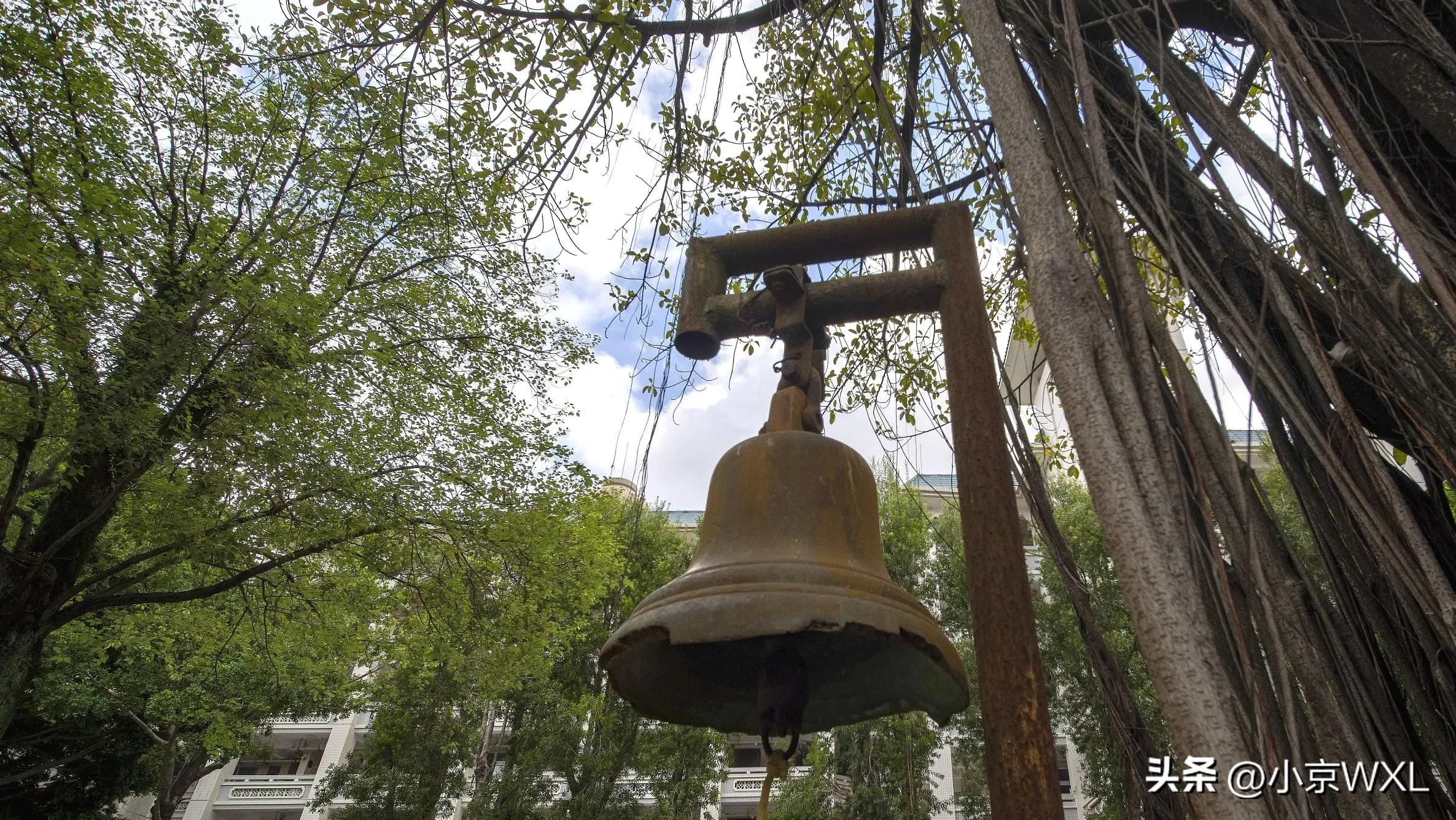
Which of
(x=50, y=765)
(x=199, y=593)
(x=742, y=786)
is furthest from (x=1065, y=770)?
(x=50, y=765)

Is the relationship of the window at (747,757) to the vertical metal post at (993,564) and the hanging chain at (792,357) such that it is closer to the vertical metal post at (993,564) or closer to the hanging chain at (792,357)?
the hanging chain at (792,357)

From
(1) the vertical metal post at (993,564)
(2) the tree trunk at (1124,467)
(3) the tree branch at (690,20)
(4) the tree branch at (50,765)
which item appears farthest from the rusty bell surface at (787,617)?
(4) the tree branch at (50,765)

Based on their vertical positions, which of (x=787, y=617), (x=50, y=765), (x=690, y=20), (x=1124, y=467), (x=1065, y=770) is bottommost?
(x=787, y=617)

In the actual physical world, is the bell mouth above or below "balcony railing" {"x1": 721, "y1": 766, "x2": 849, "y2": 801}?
below

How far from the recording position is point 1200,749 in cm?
106

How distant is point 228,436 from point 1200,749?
803 cm

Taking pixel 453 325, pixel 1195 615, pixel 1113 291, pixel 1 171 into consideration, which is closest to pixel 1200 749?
pixel 1195 615

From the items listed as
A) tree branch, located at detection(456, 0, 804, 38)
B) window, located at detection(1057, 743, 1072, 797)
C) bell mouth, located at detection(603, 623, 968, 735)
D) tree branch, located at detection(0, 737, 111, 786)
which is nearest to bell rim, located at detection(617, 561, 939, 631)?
bell mouth, located at detection(603, 623, 968, 735)

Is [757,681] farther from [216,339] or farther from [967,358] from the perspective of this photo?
[216,339]

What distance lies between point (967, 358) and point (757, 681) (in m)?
0.92

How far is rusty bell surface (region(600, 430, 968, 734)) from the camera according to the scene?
1.29m

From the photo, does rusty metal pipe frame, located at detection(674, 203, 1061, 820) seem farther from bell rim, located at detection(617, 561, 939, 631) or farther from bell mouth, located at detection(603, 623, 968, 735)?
bell mouth, located at detection(603, 623, 968, 735)

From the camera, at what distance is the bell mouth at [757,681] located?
1761 millimetres

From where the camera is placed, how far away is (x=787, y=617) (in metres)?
1.23
